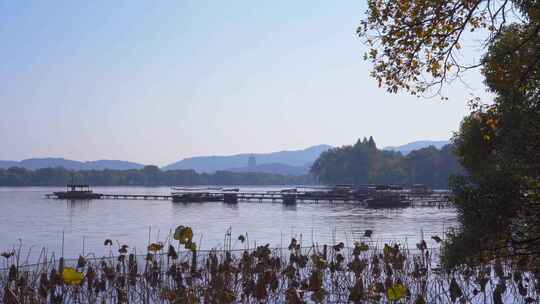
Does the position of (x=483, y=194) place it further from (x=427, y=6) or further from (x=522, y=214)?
(x=427, y=6)

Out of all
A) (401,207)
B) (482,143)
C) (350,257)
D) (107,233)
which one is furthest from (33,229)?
(401,207)

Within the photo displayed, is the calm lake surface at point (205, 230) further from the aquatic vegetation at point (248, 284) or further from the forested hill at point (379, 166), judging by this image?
the forested hill at point (379, 166)

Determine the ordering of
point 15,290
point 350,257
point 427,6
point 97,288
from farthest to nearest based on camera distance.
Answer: point 350,257, point 97,288, point 15,290, point 427,6

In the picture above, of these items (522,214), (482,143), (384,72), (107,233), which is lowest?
(107,233)

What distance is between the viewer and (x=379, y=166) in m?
177

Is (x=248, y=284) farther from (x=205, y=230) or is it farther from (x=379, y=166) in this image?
(x=379, y=166)

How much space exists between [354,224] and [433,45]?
4663 cm

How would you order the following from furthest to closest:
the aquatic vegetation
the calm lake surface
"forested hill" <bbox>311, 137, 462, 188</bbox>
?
"forested hill" <bbox>311, 137, 462, 188</bbox>, the calm lake surface, the aquatic vegetation

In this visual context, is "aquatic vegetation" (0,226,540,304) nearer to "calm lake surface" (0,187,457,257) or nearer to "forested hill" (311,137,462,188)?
"calm lake surface" (0,187,457,257)

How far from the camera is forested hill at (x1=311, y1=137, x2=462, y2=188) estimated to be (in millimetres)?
152375

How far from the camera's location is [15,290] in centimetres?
1413

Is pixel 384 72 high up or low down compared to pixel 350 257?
up

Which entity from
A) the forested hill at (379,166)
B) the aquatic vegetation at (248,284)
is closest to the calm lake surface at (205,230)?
the aquatic vegetation at (248,284)

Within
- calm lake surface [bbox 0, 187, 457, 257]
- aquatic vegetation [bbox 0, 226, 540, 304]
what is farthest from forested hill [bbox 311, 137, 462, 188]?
aquatic vegetation [bbox 0, 226, 540, 304]
